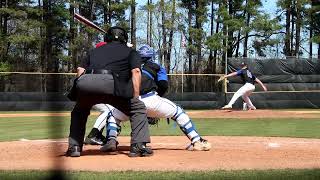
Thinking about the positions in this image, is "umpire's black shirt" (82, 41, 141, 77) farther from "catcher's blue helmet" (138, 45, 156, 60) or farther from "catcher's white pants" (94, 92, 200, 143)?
"catcher's white pants" (94, 92, 200, 143)

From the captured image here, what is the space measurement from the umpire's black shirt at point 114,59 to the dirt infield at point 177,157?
1.09 meters

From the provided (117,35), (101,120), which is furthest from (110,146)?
(117,35)

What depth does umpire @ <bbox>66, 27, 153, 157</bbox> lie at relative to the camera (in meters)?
6.29

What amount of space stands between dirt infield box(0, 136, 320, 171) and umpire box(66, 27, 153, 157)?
0.29m

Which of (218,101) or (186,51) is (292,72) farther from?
(186,51)

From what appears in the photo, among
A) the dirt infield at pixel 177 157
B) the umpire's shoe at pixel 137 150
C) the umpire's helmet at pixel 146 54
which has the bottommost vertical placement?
the dirt infield at pixel 177 157

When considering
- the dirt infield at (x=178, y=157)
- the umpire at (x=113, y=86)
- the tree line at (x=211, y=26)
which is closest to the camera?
the dirt infield at (x=178, y=157)

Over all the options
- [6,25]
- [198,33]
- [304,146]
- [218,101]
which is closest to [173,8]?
[198,33]

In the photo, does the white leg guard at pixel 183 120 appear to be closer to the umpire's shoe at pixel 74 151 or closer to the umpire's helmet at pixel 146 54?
the umpire's helmet at pixel 146 54

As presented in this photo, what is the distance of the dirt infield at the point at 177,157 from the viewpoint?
5.83m

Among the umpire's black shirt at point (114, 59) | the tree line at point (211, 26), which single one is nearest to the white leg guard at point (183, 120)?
the umpire's black shirt at point (114, 59)

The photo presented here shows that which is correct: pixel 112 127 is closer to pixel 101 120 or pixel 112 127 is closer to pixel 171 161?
pixel 101 120

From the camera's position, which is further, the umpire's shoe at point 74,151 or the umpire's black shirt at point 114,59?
the umpire's shoe at point 74,151

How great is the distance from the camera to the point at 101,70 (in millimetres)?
6445
